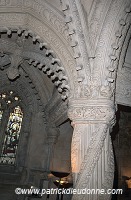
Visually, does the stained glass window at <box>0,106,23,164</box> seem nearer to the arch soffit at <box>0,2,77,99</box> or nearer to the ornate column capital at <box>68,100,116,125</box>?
the arch soffit at <box>0,2,77,99</box>

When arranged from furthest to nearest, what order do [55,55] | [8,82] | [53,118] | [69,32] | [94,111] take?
1. [8,82]
2. [53,118]
3. [55,55]
4. [69,32]
5. [94,111]

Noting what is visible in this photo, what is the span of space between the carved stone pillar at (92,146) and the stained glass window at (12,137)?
5.38m

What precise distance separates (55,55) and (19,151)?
5018 mm

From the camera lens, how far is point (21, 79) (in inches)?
330

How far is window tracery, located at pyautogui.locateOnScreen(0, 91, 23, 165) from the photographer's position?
27.0 feet

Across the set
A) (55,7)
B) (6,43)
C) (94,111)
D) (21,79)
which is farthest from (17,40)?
(94,111)

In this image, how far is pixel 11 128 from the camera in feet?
28.1

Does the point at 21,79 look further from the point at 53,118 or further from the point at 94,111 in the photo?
the point at 94,111

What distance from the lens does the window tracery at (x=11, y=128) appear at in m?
8.23

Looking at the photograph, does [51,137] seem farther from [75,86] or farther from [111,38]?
[111,38]

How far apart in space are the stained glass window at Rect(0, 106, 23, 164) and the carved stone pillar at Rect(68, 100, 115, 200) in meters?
5.38

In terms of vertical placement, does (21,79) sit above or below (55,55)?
above

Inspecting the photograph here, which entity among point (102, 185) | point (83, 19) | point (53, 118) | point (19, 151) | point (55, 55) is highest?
point (83, 19)

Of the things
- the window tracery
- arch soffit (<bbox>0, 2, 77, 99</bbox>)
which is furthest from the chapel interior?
the window tracery
